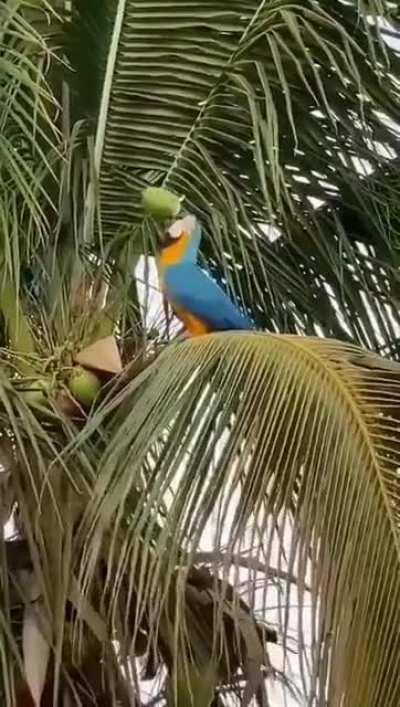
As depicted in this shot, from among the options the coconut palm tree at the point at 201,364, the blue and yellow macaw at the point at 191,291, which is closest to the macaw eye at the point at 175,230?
the blue and yellow macaw at the point at 191,291

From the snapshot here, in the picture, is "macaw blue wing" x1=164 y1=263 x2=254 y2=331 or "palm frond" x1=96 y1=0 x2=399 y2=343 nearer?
"macaw blue wing" x1=164 y1=263 x2=254 y2=331

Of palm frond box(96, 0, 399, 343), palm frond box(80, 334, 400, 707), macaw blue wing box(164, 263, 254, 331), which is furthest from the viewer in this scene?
palm frond box(96, 0, 399, 343)

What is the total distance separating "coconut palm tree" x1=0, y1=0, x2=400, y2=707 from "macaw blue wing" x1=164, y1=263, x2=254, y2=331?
6cm

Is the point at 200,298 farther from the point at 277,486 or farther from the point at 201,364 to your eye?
the point at 277,486

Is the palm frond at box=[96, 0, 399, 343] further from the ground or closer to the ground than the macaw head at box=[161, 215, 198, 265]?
further from the ground

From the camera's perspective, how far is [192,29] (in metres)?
1.53

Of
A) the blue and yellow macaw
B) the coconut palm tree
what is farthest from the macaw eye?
the coconut palm tree

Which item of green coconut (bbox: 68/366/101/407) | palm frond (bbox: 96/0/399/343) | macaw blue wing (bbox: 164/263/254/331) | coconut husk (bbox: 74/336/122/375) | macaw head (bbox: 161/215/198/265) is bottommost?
green coconut (bbox: 68/366/101/407)

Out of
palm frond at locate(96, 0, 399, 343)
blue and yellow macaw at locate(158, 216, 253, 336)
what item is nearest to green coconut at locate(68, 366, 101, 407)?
blue and yellow macaw at locate(158, 216, 253, 336)

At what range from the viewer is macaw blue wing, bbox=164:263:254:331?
127 cm

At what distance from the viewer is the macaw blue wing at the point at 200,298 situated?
4.16 feet

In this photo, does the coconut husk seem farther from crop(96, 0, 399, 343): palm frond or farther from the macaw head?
crop(96, 0, 399, 343): palm frond

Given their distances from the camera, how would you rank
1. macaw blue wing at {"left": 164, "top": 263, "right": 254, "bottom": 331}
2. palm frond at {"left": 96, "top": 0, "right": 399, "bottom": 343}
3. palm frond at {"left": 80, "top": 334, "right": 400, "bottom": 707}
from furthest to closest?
palm frond at {"left": 96, "top": 0, "right": 399, "bottom": 343} < macaw blue wing at {"left": 164, "top": 263, "right": 254, "bottom": 331} < palm frond at {"left": 80, "top": 334, "right": 400, "bottom": 707}

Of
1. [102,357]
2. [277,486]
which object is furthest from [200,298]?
[277,486]
